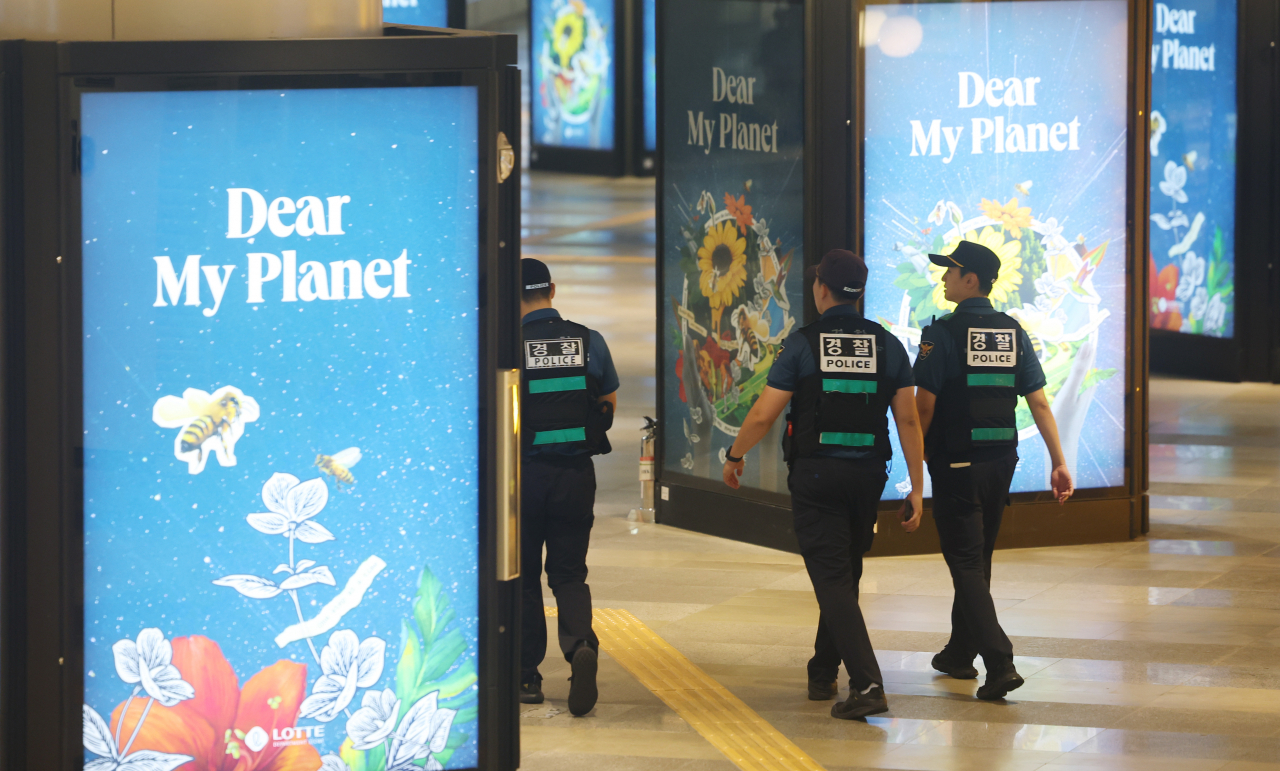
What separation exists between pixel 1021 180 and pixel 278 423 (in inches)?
236

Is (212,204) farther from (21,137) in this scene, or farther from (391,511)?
(391,511)

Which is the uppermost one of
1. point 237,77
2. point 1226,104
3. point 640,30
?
point 640,30

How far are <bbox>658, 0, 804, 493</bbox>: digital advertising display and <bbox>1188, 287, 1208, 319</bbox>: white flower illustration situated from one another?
7.14 m

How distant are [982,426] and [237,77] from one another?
3630 mm

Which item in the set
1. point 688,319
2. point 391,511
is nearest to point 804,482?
point 391,511

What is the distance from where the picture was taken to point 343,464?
4523 mm

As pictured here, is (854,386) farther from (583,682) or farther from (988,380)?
(583,682)

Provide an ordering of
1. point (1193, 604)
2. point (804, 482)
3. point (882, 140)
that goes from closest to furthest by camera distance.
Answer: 1. point (804, 482)
2. point (1193, 604)
3. point (882, 140)

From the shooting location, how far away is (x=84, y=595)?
172 inches

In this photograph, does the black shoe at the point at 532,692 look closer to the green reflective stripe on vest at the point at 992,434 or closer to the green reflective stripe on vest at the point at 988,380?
the green reflective stripe on vest at the point at 992,434

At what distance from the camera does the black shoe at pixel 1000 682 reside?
674 centimetres

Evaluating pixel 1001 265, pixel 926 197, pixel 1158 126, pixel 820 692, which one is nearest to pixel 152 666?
pixel 820 692

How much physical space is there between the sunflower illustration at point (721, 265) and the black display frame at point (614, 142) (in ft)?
79.5

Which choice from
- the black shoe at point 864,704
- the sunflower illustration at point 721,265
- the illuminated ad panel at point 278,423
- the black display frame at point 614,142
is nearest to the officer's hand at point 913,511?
the black shoe at point 864,704
